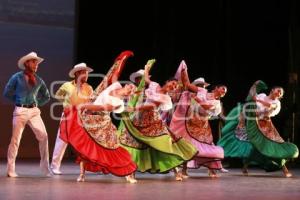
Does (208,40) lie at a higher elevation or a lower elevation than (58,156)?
higher

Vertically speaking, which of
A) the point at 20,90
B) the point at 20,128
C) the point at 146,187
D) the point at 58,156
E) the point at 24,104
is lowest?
the point at 146,187

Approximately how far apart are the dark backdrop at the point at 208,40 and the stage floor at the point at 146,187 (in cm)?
318

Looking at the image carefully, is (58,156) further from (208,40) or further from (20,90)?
(208,40)

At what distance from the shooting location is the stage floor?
528 cm

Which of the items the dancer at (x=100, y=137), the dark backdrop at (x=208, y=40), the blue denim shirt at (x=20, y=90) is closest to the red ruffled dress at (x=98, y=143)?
the dancer at (x=100, y=137)

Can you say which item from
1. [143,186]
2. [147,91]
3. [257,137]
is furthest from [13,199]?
[257,137]

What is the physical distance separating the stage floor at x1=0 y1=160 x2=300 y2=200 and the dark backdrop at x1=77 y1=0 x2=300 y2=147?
3177 millimetres

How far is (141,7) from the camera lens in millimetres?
11047

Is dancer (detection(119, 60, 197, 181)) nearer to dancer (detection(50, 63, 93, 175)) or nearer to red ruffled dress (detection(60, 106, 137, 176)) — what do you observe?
red ruffled dress (detection(60, 106, 137, 176))

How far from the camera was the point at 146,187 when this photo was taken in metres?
6.10

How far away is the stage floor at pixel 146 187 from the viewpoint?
5.28m

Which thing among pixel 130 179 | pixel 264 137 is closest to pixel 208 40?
pixel 264 137

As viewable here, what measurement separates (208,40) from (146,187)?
17.9 feet

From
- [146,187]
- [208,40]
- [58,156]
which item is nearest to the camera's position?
[146,187]
